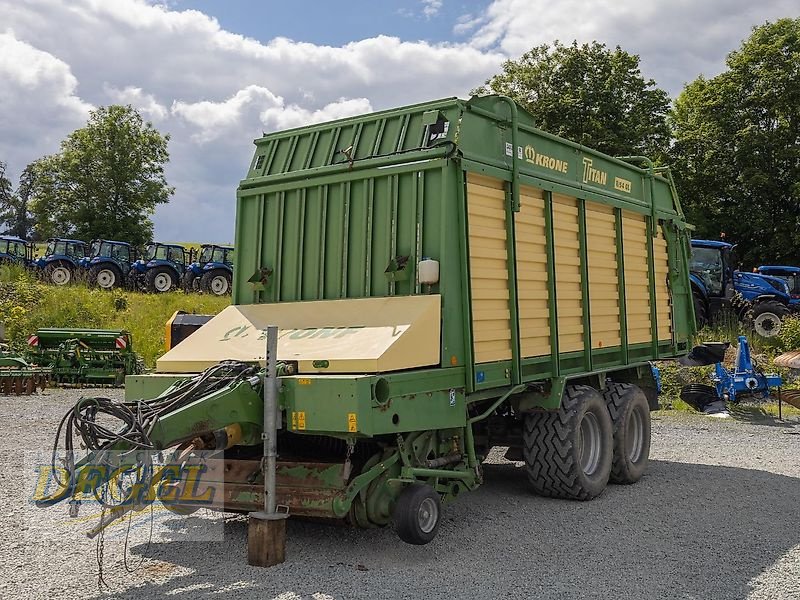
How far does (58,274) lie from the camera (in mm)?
25953

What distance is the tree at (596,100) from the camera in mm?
31328

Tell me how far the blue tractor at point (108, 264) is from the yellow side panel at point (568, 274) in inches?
824

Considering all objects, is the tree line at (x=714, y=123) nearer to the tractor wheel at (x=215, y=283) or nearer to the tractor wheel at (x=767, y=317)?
the tractor wheel at (x=767, y=317)

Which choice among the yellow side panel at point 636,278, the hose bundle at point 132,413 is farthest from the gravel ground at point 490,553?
the yellow side panel at point 636,278

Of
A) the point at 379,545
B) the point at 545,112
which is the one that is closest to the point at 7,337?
the point at 379,545

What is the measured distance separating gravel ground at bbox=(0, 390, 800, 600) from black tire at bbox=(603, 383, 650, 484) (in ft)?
0.75

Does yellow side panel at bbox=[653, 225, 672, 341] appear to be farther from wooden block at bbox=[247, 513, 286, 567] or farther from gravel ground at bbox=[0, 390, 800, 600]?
wooden block at bbox=[247, 513, 286, 567]

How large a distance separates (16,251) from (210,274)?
6543mm

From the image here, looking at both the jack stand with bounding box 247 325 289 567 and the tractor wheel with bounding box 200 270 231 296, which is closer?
the jack stand with bounding box 247 325 289 567

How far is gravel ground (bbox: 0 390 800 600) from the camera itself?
5066mm

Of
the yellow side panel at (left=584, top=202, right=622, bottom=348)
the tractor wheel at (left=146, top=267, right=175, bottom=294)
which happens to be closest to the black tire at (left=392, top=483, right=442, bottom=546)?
the yellow side panel at (left=584, top=202, right=622, bottom=348)

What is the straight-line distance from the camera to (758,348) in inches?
778

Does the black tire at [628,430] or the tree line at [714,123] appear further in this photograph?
the tree line at [714,123]

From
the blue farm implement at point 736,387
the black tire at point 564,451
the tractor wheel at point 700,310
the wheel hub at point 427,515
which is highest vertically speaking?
the tractor wheel at point 700,310
